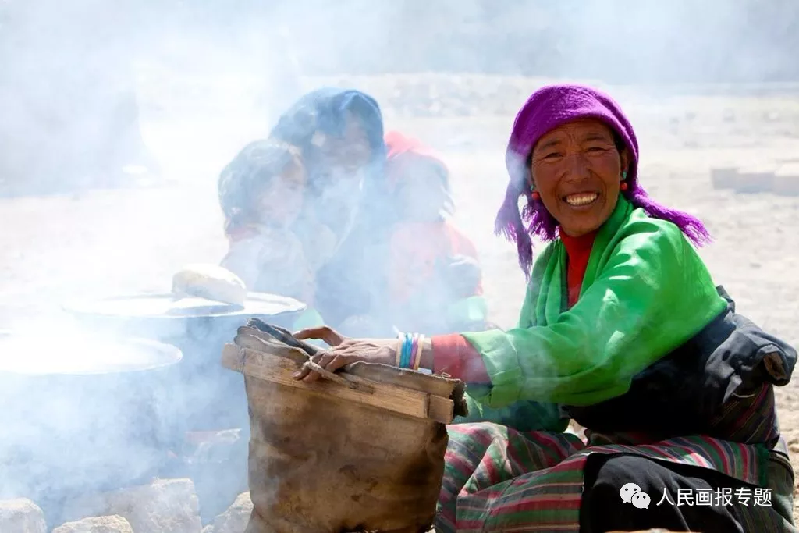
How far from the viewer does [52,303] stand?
23.8 feet

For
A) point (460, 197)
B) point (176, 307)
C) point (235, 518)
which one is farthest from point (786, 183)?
point (235, 518)

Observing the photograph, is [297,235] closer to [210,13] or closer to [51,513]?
[51,513]

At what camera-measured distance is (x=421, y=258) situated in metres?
5.36

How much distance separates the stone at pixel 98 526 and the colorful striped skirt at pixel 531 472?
971mm

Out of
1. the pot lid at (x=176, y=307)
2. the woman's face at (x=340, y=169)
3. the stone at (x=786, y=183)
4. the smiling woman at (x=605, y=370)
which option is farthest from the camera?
the stone at (x=786, y=183)

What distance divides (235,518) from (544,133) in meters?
1.50

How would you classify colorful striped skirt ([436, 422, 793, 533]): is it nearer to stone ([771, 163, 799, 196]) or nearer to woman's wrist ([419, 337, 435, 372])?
woman's wrist ([419, 337, 435, 372])

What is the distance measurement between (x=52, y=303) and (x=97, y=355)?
4017 mm

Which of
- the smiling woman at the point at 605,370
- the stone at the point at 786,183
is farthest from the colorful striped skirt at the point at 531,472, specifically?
the stone at the point at 786,183

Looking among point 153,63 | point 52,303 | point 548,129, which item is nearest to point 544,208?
point 548,129

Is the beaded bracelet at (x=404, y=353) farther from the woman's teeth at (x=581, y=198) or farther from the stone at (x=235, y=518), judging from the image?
the stone at (x=235, y=518)

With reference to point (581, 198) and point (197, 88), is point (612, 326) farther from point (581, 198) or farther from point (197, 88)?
point (197, 88)

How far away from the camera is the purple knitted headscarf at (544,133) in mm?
2629

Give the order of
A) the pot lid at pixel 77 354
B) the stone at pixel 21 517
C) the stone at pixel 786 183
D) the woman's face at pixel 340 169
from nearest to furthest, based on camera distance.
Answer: the stone at pixel 21 517 → the pot lid at pixel 77 354 → the woman's face at pixel 340 169 → the stone at pixel 786 183
